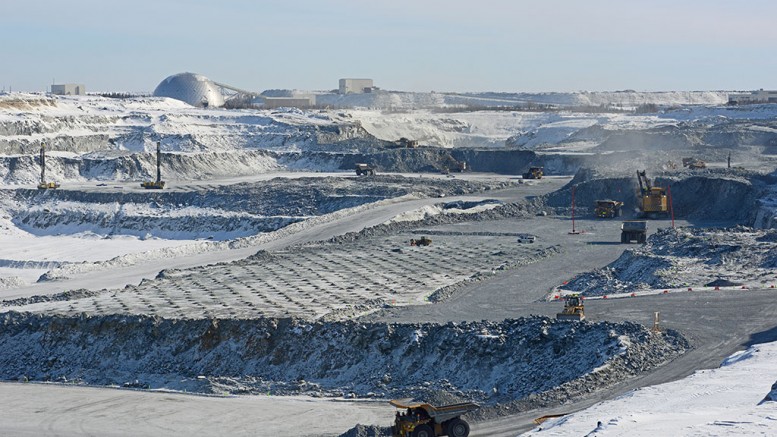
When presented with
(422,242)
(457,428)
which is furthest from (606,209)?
(457,428)

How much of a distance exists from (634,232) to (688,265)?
876 cm

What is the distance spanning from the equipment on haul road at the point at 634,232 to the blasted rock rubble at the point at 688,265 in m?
2.35

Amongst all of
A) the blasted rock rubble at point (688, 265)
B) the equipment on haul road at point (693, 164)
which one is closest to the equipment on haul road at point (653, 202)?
the blasted rock rubble at point (688, 265)

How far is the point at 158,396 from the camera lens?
1102 inches

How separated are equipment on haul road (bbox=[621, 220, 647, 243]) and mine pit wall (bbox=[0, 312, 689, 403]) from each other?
832 inches

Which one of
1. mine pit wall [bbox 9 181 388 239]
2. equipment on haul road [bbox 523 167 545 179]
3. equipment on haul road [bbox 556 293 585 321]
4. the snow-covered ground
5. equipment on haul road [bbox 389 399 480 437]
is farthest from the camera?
equipment on haul road [bbox 523 167 545 179]

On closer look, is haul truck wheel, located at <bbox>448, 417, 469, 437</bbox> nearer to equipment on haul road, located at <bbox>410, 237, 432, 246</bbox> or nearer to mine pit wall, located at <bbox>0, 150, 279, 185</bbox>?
equipment on haul road, located at <bbox>410, 237, 432, 246</bbox>

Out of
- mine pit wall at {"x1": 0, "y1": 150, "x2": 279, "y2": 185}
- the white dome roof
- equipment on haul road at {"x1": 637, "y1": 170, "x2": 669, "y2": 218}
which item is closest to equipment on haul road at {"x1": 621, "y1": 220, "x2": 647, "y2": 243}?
equipment on haul road at {"x1": 637, "y1": 170, "x2": 669, "y2": 218}

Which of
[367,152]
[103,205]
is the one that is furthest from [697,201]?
[367,152]

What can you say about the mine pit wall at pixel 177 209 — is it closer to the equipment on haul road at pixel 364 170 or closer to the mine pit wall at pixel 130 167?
the mine pit wall at pixel 130 167

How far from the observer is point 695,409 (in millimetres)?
20266

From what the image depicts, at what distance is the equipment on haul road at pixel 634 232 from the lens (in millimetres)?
49562

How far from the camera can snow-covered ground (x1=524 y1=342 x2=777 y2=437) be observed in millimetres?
18266

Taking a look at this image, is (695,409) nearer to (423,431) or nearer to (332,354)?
(423,431)
